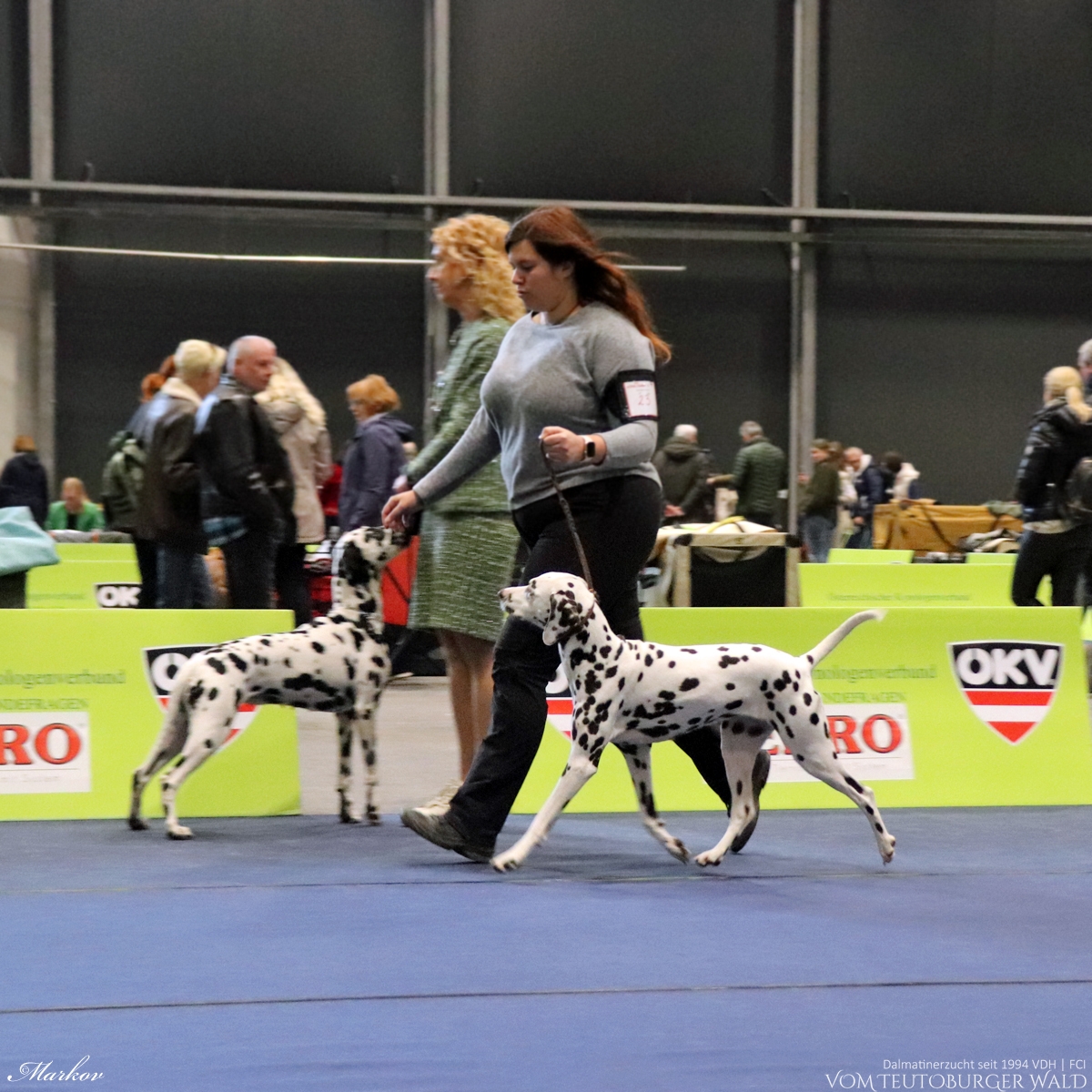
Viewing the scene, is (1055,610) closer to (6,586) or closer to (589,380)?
(589,380)

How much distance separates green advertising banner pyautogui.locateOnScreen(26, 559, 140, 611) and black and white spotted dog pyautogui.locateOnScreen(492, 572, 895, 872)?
5624 millimetres

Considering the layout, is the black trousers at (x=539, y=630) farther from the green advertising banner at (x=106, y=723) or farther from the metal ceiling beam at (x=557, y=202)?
the metal ceiling beam at (x=557, y=202)

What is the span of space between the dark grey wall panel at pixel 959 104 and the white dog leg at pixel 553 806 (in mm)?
15447

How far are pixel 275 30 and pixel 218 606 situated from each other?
37.7ft

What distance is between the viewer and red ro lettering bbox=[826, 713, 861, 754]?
17.4ft

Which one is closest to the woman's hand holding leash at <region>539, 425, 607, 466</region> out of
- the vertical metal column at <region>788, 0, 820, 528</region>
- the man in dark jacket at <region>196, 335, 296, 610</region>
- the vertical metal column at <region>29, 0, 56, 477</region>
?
the man in dark jacket at <region>196, 335, 296, 610</region>

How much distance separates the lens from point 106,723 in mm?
5137

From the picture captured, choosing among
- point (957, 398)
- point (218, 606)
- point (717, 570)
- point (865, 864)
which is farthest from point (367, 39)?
point (865, 864)

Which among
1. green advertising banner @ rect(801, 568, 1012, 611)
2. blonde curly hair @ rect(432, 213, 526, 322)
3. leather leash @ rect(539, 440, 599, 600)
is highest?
blonde curly hair @ rect(432, 213, 526, 322)

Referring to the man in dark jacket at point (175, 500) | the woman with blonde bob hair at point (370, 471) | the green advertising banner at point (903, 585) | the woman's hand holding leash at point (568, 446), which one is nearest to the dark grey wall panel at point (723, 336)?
the green advertising banner at point (903, 585)

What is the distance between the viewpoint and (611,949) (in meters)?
3.40

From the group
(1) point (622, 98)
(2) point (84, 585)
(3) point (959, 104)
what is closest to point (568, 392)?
(2) point (84, 585)

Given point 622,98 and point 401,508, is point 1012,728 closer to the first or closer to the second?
point 401,508

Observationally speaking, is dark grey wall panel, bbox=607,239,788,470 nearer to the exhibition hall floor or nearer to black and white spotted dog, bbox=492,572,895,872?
the exhibition hall floor
